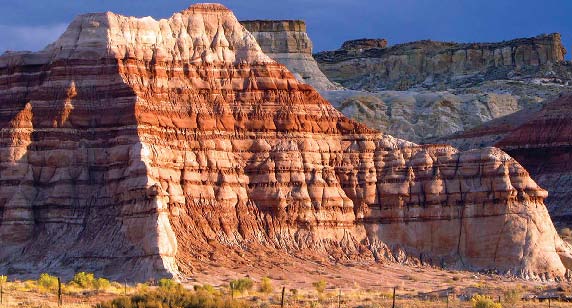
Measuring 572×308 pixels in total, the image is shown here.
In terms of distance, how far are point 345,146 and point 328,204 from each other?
11.4 feet

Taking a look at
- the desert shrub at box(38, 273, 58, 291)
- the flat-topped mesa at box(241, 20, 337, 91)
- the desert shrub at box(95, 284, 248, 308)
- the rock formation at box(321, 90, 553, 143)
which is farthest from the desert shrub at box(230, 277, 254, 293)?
the flat-topped mesa at box(241, 20, 337, 91)

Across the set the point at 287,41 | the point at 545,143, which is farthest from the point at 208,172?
the point at 287,41

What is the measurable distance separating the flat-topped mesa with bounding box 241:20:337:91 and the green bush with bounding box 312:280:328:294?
3723 inches

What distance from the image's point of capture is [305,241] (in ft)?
273

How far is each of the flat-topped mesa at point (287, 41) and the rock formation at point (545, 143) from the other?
139 ft

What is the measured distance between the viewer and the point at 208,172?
82.3m

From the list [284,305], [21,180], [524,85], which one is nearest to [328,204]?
[21,180]

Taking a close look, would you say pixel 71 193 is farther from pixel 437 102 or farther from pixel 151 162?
pixel 437 102

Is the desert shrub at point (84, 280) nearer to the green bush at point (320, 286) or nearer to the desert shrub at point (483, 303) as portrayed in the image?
the green bush at point (320, 286)

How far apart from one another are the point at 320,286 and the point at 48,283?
10686mm

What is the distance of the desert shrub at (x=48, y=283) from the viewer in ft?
225

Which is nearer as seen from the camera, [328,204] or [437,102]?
[328,204]

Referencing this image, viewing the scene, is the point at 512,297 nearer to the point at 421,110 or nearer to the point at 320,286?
the point at 320,286

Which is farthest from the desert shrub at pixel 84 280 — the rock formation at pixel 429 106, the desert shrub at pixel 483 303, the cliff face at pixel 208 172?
the rock formation at pixel 429 106
